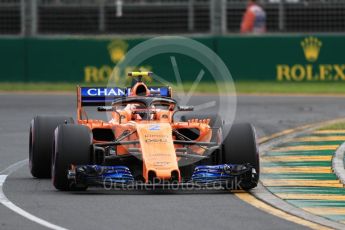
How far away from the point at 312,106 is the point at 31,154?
502 inches

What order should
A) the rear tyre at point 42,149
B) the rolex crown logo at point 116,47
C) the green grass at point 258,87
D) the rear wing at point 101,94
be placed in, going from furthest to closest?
the rolex crown logo at point 116,47 < the green grass at point 258,87 < the rear wing at point 101,94 < the rear tyre at point 42,149

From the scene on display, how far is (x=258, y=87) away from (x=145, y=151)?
18641 millimetres

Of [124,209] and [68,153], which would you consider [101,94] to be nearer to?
[68,153]

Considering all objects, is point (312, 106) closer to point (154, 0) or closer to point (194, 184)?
point (154, 0)

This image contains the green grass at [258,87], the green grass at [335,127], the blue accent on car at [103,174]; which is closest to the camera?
the blue accent on car at [103,174]

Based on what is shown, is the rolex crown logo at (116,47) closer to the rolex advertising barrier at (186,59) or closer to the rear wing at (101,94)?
the rolex advertising barrier at (186,59)

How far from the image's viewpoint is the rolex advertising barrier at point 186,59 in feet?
106

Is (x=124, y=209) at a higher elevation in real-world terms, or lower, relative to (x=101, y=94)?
lower

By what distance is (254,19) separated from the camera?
32.1 meters

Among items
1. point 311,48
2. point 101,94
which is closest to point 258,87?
point 311,48

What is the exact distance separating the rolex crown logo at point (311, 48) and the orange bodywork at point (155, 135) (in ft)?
54.9

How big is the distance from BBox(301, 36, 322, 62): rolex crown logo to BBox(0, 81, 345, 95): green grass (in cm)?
69

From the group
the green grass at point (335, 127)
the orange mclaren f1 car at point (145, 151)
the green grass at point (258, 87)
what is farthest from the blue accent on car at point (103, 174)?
the green grass at point (258, 87)

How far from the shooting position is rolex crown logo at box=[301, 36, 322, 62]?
32.2 meters
